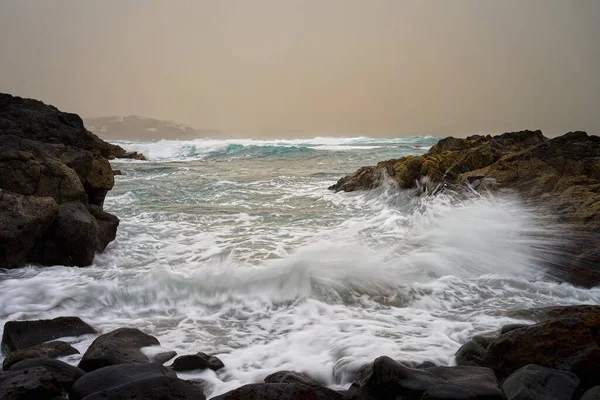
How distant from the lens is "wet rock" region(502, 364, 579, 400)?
7.86 ft

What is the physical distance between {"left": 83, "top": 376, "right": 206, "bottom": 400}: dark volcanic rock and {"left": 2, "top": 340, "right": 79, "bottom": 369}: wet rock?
1041 millimetres

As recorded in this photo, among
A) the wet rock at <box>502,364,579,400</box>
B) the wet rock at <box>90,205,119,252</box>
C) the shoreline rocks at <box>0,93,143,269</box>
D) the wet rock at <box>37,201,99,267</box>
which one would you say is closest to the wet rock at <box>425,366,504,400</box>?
the wet rock at <box>502,364,579,400</box>

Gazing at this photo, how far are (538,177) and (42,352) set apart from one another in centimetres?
780

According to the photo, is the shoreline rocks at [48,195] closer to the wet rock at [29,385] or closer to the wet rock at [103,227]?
the wet rock at [103,227]

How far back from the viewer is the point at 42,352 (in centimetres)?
318

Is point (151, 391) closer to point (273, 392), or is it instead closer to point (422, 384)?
point (273, 392)

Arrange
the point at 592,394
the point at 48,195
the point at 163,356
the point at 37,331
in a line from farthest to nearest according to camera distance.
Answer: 1. the point at 48,195
2. the point at 37,331
3. the point at 163,356
4. the point at 592,394

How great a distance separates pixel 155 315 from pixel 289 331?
4.65 feet

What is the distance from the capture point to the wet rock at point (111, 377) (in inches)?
99.7

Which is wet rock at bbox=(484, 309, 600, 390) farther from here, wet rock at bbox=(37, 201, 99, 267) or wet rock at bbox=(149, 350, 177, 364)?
wet rock at bbox=(37, 201, 99, 267)

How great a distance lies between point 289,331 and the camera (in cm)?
394

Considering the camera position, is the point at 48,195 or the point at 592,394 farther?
the point at 48,195

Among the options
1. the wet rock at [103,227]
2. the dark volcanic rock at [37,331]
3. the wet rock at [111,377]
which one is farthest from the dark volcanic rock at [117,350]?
the wet rock at [103,227]

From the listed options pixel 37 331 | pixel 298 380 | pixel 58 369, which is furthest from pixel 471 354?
pixel 37 331
